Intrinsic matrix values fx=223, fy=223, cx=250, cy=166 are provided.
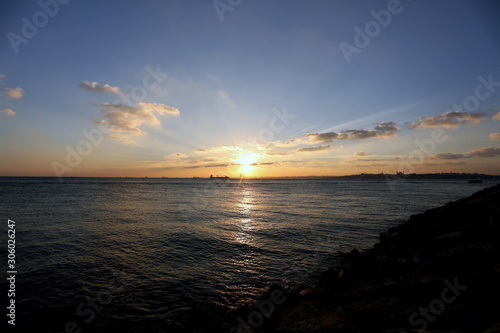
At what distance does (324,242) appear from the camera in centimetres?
1916

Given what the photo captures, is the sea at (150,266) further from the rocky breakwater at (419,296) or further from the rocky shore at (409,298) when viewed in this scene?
the rocky breakwater at (419,296)

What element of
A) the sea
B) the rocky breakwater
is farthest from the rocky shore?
the sea

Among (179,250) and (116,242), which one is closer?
(179,250)

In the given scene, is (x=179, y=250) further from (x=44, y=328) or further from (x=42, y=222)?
(x=42, y=222)

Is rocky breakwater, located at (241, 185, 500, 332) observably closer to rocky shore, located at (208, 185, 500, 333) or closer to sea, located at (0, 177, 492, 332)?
rocky shore, located at (208, 185, 500, 333)

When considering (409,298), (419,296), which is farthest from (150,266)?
(419,296)

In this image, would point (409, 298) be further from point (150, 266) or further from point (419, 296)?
point (150, 266)

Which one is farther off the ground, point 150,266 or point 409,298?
point 409,298

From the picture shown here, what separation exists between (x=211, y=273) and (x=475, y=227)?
513 inches

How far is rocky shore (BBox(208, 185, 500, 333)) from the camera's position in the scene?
17.4 feet

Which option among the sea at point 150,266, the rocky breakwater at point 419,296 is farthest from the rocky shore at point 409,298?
the sea at point 150,266

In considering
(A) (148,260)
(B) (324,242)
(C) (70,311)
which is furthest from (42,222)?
(B) (324,242)

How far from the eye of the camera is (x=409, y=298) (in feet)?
21.9

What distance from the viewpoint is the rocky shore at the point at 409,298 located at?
17.4ft
